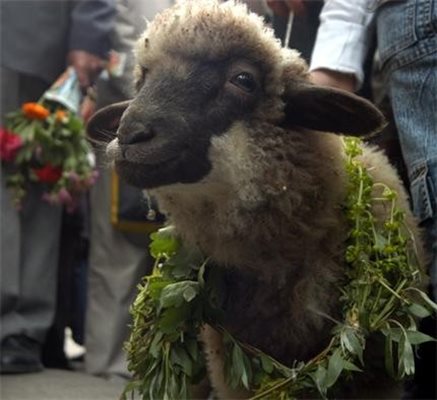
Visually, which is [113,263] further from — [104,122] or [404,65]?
[404,65]

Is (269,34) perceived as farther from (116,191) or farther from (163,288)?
(116,191)

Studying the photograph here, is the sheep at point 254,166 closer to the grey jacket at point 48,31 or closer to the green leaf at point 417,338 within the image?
the green leaf at point 417,338

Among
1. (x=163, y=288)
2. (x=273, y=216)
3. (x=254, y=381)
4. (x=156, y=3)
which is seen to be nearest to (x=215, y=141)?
(x=273, y=216)

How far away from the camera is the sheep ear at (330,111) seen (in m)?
2.74

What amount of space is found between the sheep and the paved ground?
1.40 metres

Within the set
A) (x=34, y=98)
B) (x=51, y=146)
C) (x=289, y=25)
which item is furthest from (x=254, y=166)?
(x=34, y=98)

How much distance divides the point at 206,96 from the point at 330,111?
345 mm

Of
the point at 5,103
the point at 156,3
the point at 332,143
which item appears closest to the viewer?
the point at 332,143

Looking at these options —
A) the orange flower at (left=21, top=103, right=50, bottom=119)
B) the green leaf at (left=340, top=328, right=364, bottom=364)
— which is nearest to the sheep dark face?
Answer: the green leaf at (left=340, top=328, right=364, bottom=364)

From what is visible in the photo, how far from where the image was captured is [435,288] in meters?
2.92

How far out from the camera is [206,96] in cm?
268

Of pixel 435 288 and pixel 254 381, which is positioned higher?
pixel 435 288

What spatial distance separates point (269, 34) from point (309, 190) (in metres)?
0.44

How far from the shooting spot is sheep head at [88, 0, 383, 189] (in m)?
2.61
